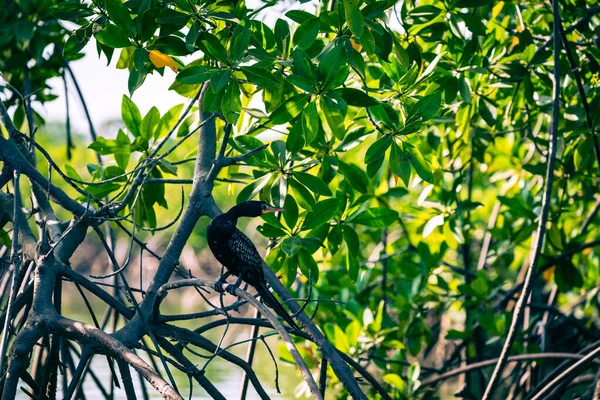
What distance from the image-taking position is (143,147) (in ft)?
11.1

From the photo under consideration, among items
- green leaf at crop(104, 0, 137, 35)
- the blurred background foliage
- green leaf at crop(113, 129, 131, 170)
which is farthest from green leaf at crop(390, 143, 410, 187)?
green leaf at crop(113, 129, 131, 170)

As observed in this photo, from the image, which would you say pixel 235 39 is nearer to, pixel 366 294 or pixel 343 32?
pixel 343 32

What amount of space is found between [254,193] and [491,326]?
1991mm

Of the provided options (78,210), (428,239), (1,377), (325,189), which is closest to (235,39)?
(325,189)

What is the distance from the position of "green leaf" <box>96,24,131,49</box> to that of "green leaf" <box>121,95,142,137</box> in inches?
27.0

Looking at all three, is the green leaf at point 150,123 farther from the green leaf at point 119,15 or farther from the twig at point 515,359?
the twig at point 515,359

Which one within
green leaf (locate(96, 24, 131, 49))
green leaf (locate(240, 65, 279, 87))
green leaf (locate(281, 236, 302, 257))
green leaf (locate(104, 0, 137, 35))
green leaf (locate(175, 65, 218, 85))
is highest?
green leaf (locate(104, 0, 137, 35))

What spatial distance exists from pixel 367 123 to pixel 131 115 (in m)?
1.23

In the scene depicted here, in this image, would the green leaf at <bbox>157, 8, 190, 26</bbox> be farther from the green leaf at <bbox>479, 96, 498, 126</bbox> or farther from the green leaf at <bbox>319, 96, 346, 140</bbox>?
the green leaf at <bbox>479, 96, 498, 126</bbox>

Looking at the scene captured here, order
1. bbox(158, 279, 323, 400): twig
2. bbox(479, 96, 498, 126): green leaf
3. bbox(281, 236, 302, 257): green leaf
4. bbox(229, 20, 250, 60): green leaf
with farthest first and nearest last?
1. bbox(479, 96, 498, 126): green leaf
2. bbox(281, 236, 302, 257): green leaf
3. bbox(229, 20, 250, 60): green leaf
4. bbox(158, 279, 323, 400): twig

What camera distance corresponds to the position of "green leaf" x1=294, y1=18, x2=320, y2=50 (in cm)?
259

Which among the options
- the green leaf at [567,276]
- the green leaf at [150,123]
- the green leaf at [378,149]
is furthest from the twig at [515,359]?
the green leaf at [150,123]

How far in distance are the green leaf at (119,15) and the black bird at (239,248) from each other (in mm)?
851

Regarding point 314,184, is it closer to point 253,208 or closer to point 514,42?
point 253,208
